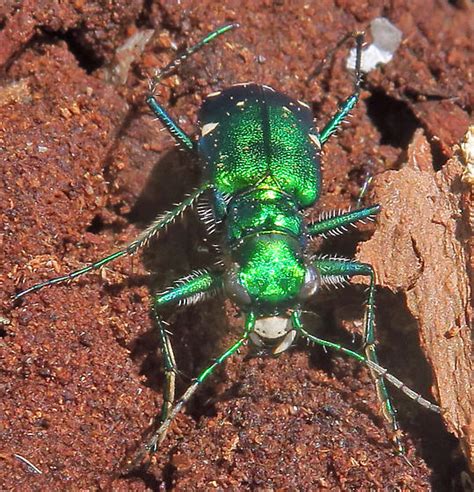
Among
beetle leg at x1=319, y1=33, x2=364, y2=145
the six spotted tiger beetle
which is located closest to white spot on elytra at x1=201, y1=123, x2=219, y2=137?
the six spotted tiger beetle

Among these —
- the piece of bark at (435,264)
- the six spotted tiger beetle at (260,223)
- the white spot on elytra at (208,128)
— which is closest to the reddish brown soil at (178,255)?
the piece of bark at (435,264)

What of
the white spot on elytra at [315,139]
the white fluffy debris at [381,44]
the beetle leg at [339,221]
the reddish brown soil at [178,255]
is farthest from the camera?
the white fluffy debris at [381,44]

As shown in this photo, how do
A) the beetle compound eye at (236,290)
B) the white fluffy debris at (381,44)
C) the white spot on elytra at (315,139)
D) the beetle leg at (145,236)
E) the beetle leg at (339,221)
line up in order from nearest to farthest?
1. the beetle compound eye at (236,290)
2. the beetle leg at (145,236)
3. the beetle leg at (339,221)
4. the white spot on elytra at (315,139)
5. the white fluffy debris at (381,44)

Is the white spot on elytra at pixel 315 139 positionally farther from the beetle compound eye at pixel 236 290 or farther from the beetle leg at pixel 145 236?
the beetle compound eye at pixel 236 290

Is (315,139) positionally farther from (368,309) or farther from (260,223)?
(368,309)

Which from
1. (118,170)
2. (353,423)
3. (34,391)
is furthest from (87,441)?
(118,170)

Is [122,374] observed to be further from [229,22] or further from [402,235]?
[229,22]

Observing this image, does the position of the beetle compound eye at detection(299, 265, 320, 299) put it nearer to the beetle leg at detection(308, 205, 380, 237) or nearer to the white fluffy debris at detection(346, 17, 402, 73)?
the beetle leg at detection(308, 205, 380, 237)
